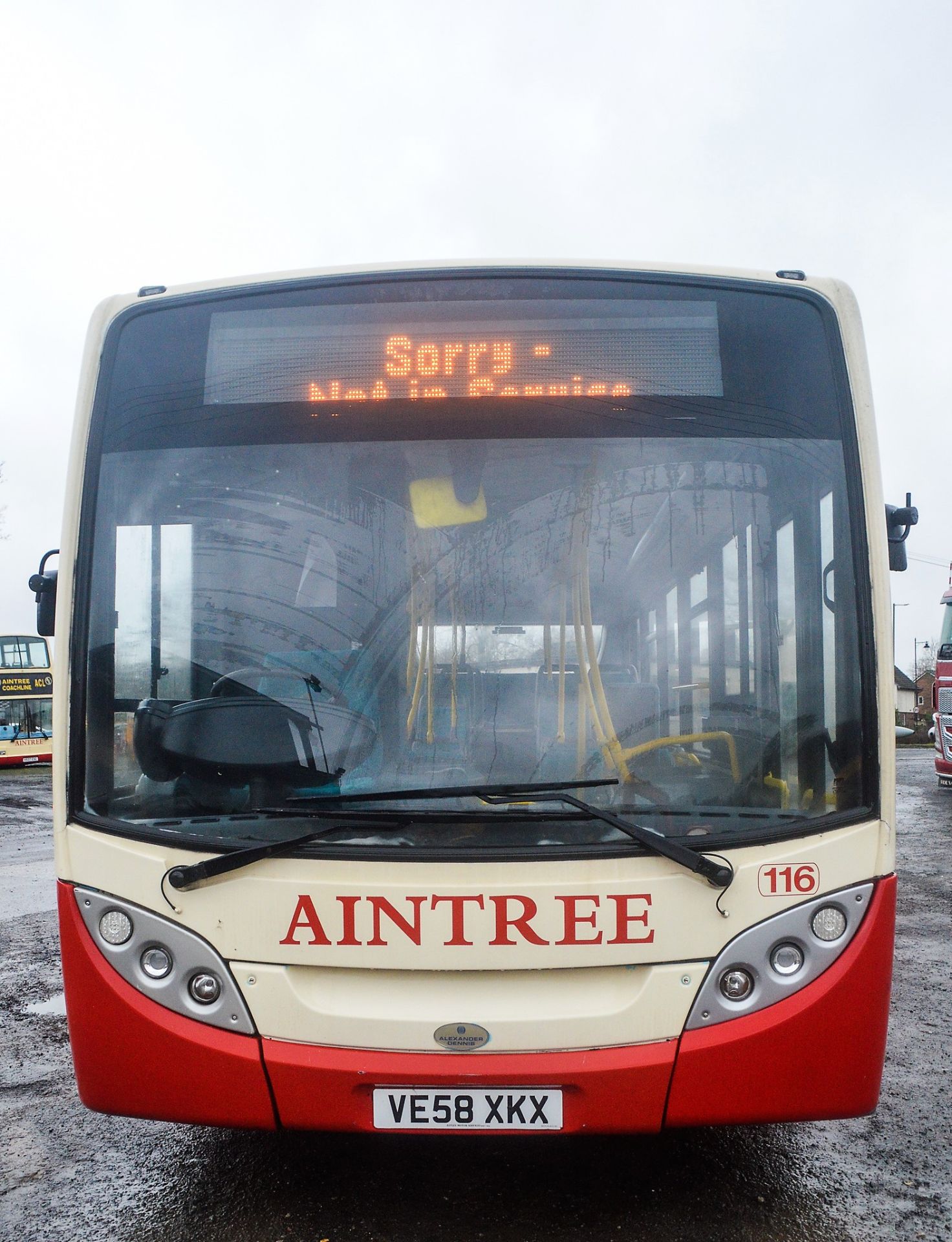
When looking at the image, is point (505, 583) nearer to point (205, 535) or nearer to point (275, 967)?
point (205, 535)

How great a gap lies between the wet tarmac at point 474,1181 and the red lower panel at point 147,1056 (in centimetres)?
45

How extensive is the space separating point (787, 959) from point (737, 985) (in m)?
0.16

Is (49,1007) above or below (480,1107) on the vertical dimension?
below

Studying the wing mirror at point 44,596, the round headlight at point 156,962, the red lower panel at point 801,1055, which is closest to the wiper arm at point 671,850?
the red lower panel at point 801,1055

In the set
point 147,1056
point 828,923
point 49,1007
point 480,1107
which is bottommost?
point 49,1007

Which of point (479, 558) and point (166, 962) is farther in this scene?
point (479, 558)

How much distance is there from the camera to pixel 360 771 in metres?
2.88

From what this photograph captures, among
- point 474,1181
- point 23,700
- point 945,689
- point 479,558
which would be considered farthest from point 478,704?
point 23,700

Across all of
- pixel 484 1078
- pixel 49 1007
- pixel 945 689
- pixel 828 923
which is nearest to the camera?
pixel 484 1078

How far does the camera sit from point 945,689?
1780 cm

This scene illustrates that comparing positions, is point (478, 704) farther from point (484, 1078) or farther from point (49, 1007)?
point (49, 1007)

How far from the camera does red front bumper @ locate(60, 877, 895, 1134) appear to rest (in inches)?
107

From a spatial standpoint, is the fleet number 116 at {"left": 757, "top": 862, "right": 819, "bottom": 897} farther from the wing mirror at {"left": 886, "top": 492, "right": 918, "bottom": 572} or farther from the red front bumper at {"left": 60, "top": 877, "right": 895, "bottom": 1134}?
the wing mirror at {"left": 886, "top": 492, "right": 918, "bottom": 572}

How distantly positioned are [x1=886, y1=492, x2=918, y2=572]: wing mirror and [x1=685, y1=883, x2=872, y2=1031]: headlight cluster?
1.07 metres
